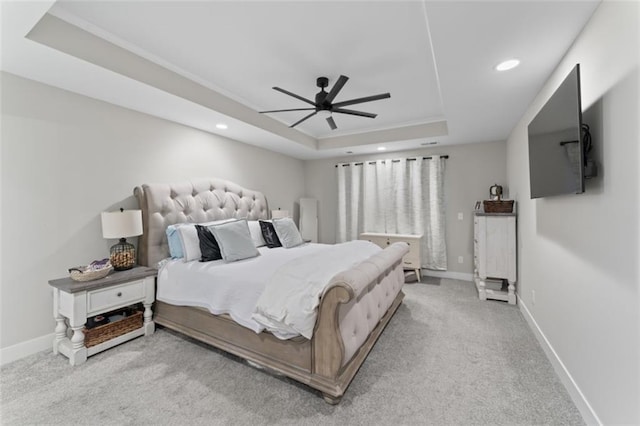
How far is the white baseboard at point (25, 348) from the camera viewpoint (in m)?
2.14

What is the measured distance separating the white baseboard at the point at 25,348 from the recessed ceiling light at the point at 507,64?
14.4ft

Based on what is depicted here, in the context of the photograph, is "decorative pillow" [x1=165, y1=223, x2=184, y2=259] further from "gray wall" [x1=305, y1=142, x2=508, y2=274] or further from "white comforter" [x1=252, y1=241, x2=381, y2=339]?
"gray wall" [x1=305, y1=142, x2=508, y2=274]

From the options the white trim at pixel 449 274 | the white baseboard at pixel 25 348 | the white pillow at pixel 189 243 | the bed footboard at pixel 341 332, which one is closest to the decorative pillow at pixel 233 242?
the white pillow at pixel 189 243

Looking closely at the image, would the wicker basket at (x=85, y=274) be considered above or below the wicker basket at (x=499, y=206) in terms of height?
below

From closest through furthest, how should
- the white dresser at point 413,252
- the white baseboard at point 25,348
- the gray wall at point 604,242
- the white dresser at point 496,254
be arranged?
the gray wall at point 604,242, the white baseboard at point 25,348, the white dresser at point 496,254, the white dresser at point 413,252

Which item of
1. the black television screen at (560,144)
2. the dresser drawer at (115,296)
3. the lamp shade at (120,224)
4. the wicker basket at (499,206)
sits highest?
the black television screen at (560,144)

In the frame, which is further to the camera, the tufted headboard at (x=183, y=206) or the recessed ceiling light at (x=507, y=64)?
the tufted headboard at (x=183, y=206)

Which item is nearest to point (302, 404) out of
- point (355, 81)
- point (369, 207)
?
point (355, 81)

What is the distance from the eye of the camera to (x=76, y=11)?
1.85 metres

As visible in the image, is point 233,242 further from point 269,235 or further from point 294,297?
point 294,297

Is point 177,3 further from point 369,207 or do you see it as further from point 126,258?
point 369,207

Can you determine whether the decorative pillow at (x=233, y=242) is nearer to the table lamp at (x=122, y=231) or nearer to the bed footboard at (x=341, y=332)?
the table lamp at (x=122, y=231)

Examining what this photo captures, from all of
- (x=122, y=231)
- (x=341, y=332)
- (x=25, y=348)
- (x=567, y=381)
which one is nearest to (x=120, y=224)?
(x=122, y=231)

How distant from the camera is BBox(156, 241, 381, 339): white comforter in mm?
2059
